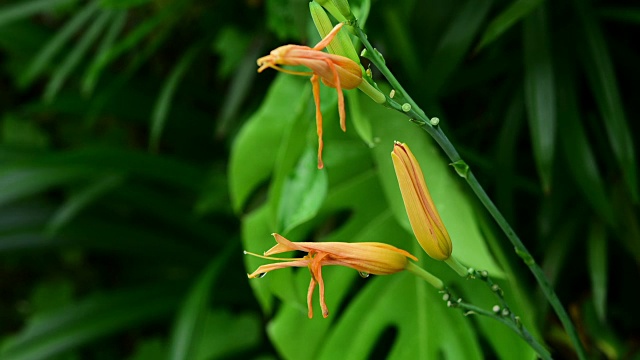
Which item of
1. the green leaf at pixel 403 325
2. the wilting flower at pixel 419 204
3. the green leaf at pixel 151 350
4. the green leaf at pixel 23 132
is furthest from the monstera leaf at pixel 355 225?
the green leaf at pixel 23 132

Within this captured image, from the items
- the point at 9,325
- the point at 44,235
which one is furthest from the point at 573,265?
the point at 9,325

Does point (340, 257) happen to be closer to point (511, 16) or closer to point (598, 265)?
point (511, 16)

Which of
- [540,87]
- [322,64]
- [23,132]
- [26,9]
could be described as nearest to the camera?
[322,64]

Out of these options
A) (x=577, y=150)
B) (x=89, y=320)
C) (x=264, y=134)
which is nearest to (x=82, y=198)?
(x=89, y=320)

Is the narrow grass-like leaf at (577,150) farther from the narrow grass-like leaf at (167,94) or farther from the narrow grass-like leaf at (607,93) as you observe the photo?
the narrow grass-like leaf at (167,94)

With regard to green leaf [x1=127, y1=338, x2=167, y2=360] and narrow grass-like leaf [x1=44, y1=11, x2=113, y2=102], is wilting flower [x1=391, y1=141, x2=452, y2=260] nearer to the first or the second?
narrow grass-like leaf [x1=44, y1=11, x2=113, y2=102]

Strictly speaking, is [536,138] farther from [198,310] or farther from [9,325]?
[9,325]
